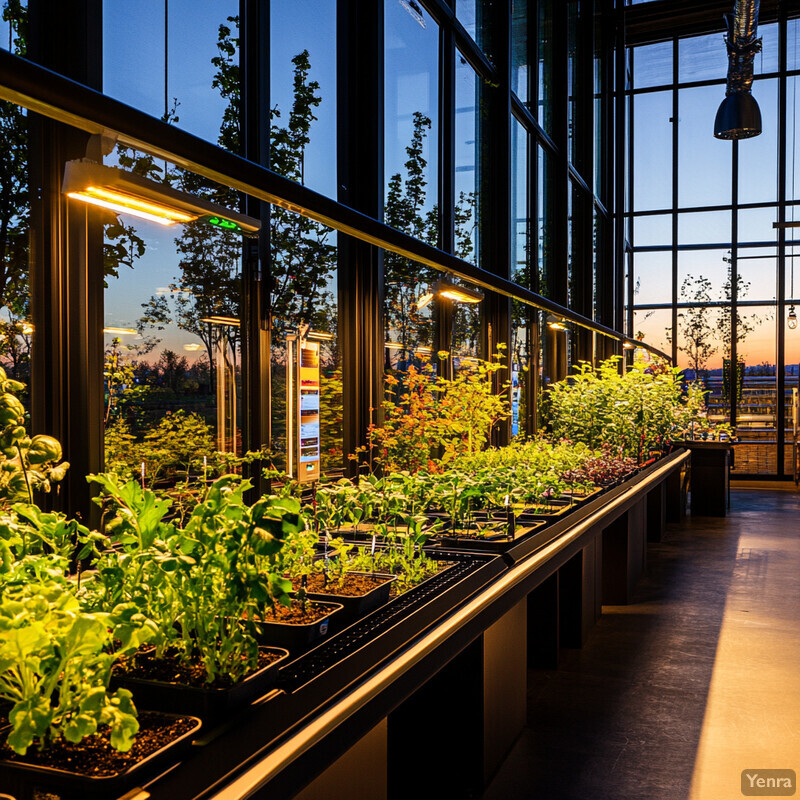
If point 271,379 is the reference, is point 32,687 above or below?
below

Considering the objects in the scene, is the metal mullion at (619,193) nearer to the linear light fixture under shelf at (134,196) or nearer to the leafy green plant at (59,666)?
the linear light fixture under shelf at (134,196)

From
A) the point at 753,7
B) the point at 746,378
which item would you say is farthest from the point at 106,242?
the point at 746,378

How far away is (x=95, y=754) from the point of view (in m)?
1.03

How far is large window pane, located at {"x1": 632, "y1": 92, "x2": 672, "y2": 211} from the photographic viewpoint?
13938mm

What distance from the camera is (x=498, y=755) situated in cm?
298

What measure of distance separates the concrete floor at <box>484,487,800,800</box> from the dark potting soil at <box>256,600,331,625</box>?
59.2 inches

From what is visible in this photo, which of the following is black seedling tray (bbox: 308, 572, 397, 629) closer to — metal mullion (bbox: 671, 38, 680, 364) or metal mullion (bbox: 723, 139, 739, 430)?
metal mullion (bbox: 723, 139, 739, 430)

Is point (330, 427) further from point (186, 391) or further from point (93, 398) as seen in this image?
point (93, 398)

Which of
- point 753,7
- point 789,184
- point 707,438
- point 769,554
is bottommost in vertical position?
point 769,554

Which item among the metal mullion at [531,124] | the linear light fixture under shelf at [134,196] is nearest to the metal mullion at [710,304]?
the metal mullion at [531,124]

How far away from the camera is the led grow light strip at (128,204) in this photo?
75.9 inches

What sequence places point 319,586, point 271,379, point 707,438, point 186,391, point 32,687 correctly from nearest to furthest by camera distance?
point 32,687
point 319,586
point 186,391
point 271,379
point 707,438

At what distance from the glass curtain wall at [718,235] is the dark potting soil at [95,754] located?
44.1 ft

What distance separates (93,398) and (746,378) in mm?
12489
